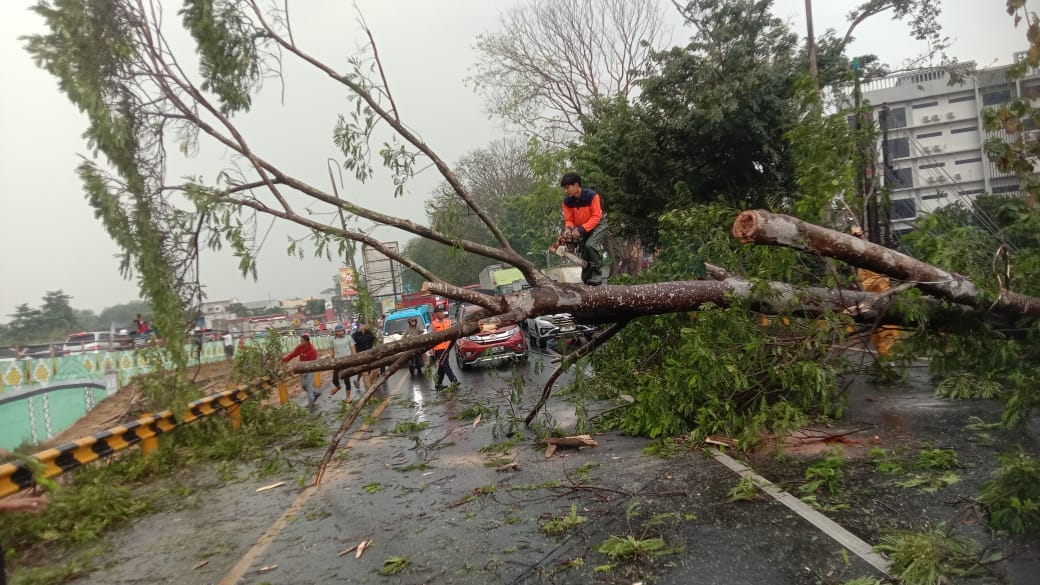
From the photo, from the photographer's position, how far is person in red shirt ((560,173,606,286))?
23.8ft

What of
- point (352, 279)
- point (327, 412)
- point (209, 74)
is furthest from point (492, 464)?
point (327, 412)

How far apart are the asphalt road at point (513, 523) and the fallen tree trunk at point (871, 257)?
125 cm

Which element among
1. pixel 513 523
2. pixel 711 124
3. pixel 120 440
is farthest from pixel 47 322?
pixel 711 124

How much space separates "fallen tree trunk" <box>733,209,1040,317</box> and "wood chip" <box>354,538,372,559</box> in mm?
3346

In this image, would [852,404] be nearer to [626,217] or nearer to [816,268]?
[816,268]

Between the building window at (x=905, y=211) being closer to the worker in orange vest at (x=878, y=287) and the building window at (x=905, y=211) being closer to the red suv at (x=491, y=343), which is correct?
the worker in orange vest at (x=878, y=287)

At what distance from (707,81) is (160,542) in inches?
482

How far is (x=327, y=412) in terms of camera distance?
489 inches

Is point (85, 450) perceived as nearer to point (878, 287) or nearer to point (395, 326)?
point (878, 287)

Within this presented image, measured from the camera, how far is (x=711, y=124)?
42.8ft

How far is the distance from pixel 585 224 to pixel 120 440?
17.6 feet

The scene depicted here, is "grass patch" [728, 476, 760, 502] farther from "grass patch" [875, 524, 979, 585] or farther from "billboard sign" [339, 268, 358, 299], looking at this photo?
"billboard sign" [339, 268, 358, 299]

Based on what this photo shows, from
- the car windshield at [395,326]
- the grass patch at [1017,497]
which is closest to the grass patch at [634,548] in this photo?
the grass patch at [1017,497]

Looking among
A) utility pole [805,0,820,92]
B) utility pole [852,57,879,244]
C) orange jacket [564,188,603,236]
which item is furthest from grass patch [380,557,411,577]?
utility pole [805,0,820,92]
